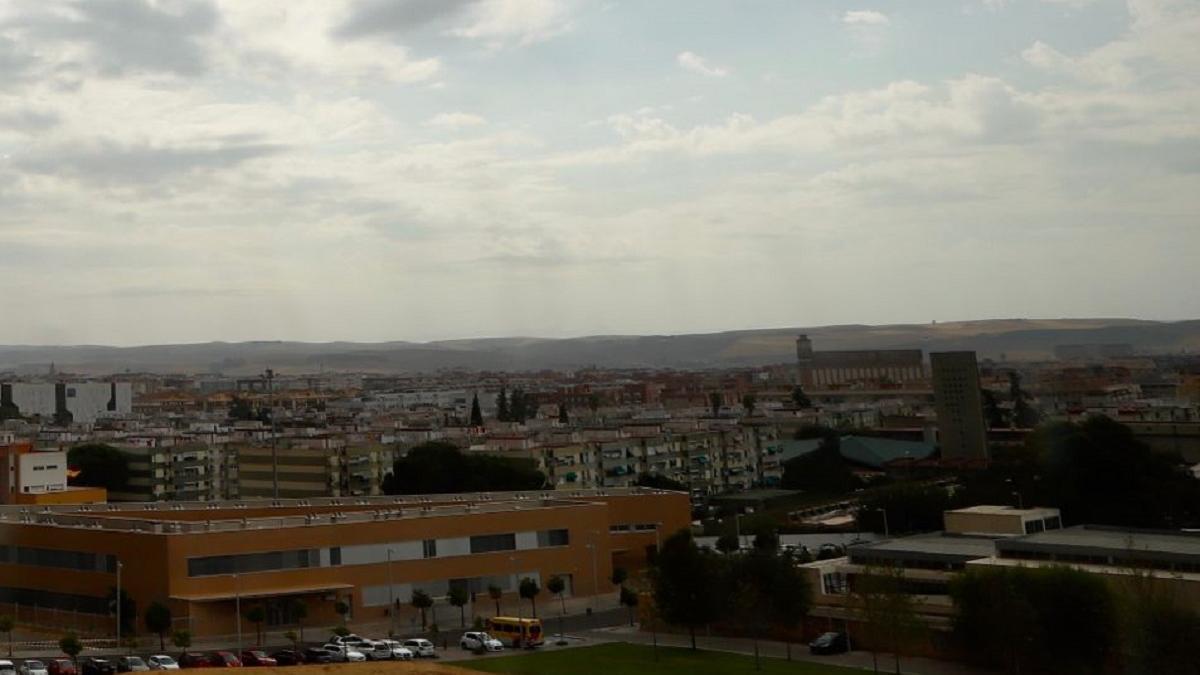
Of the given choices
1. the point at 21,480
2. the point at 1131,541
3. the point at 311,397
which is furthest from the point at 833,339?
the point at 1131,541

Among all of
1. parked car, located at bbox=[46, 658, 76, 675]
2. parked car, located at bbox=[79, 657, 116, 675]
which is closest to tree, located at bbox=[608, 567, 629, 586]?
parked car, located at bbox=[79, 657, 116, 675]

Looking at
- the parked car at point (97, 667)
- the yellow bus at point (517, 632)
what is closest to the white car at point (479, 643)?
the yellow bus at point (517, 632)

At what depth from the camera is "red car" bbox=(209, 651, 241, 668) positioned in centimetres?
1192

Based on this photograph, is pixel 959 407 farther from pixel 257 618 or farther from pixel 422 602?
pixel 257 618

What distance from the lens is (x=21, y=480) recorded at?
78.9 ft

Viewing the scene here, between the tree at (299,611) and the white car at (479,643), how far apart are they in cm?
235

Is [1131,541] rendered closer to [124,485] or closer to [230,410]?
[124,485]

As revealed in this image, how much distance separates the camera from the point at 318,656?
1218 centimetres

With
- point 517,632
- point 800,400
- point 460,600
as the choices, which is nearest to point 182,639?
point 460,600

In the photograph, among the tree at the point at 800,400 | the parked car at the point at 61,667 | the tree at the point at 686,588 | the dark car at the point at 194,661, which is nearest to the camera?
the parked car at the point at 61,667

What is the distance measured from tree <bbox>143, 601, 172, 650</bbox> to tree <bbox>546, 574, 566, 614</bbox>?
194 inches

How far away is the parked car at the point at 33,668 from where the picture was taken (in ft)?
36.7

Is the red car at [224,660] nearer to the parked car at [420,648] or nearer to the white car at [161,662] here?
the white car at [161,662]

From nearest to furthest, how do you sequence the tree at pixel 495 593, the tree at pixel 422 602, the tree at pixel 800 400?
the tree at pixel 422 602 → the tree at pixel 495 593 → the tree at pixel 800 400
